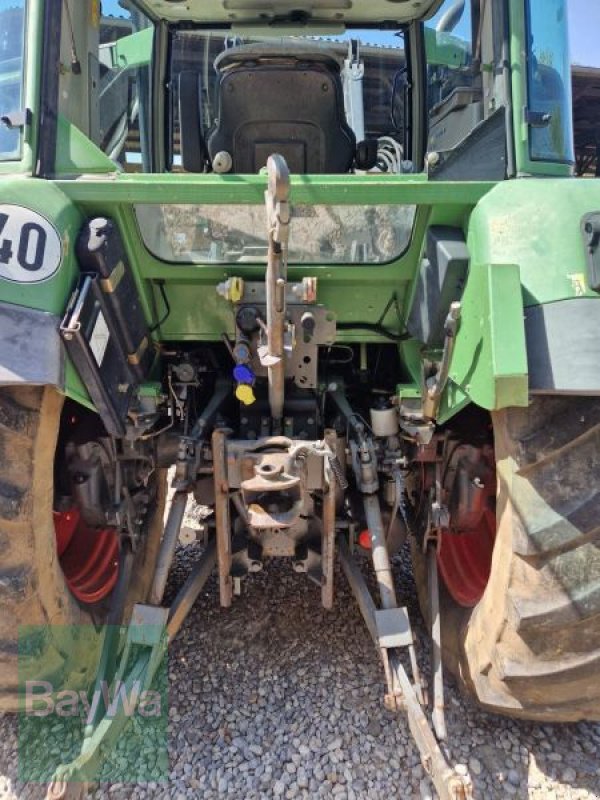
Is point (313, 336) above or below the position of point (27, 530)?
above

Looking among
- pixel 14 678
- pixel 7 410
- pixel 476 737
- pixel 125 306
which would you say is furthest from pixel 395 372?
pixel 14 678

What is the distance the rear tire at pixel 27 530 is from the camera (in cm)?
160

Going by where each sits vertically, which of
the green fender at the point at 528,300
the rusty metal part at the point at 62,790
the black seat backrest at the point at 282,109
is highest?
the black seat backrest at the point at 282,109

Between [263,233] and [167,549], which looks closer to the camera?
[263,233]

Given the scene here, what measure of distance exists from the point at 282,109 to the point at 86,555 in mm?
1860

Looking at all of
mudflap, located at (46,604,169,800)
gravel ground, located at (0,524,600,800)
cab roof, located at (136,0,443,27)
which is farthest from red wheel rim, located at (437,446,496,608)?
cab roof, located at (136,0,443,27)

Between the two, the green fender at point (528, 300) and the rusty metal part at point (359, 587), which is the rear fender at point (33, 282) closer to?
the green fender at point (528, 300)

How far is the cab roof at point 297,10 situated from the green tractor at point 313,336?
0.5 inches

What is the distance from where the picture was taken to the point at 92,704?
1.86m

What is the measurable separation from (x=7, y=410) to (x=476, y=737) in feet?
5.83

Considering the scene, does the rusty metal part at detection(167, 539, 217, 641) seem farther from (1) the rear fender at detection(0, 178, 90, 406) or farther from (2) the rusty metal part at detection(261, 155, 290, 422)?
(1) the rear fender at detection(0, 178, 90, 406)

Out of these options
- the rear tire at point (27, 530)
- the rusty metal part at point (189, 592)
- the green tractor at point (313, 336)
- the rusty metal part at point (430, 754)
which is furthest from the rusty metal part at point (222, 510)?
the rusty metal part at point (430, 754)

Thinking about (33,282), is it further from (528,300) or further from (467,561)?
(467,561)

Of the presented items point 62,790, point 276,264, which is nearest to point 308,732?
point 62,790
